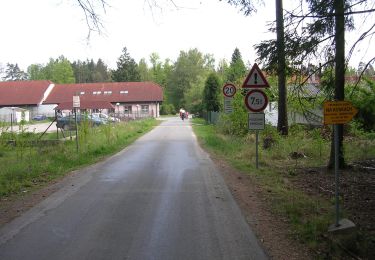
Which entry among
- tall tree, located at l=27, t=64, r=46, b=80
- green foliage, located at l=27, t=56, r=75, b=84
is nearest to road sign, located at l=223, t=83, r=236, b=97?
green foliage, located at l=27, t=56, r=75, b=84

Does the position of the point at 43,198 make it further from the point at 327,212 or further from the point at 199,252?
the point at 327,212

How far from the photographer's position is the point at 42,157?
667 inches

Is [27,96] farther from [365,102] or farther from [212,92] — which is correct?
[365,102]

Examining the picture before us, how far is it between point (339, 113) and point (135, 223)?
3565 millimetres

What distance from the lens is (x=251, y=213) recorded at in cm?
820

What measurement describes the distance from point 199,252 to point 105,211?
9.46ft

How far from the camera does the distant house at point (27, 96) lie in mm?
85938

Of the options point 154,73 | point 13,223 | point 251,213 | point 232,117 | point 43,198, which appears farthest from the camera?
point 154,73

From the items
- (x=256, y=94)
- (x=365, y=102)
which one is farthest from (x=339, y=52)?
(x=365, y=102)

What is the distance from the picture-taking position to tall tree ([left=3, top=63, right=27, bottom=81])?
154375 millimetres

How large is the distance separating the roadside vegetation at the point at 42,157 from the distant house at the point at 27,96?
213ft

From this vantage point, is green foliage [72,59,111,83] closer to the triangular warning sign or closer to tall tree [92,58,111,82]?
tall tree [92,58,111,82]

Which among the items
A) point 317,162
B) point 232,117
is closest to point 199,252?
point 317,162

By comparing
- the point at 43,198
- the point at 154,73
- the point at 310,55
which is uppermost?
the point at 154,73
